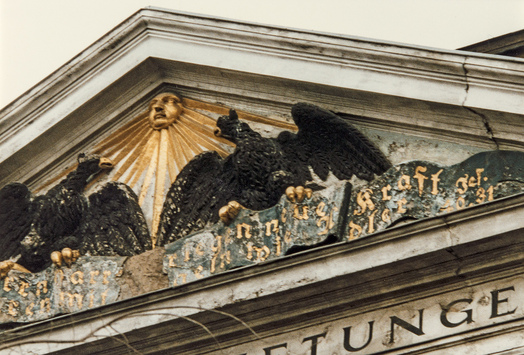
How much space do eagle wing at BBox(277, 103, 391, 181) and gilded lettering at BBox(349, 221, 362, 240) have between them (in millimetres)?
376

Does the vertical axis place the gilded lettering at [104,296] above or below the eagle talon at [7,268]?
below

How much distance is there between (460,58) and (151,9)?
2.24 meters

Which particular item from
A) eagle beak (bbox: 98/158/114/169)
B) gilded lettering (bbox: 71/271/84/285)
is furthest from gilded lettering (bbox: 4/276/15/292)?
eagle beak (bbox: 98/158/114/169)

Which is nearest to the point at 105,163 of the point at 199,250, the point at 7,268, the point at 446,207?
the point at 7,268

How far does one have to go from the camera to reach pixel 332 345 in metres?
10.1

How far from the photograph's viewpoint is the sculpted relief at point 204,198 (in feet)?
33.7

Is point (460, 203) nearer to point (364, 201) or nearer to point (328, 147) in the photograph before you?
point (364, 201)

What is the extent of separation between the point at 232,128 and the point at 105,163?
1.04 m

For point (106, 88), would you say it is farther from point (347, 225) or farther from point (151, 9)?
point (347, 225)

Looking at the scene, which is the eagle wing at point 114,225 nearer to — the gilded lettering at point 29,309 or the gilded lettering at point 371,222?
the gilded lettering at point 29,309

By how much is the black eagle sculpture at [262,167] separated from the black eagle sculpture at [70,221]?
0.27 meters

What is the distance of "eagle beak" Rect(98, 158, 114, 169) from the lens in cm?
1158

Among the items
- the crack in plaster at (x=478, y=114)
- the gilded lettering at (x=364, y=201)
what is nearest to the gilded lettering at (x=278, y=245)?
the gilded lettering at (x=364, y=201)

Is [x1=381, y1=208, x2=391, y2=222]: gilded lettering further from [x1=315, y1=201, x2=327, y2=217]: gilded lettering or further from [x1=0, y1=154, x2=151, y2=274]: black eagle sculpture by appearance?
[x1=0, y1=154, x2=151, y2=274]: black eagle sculpture
